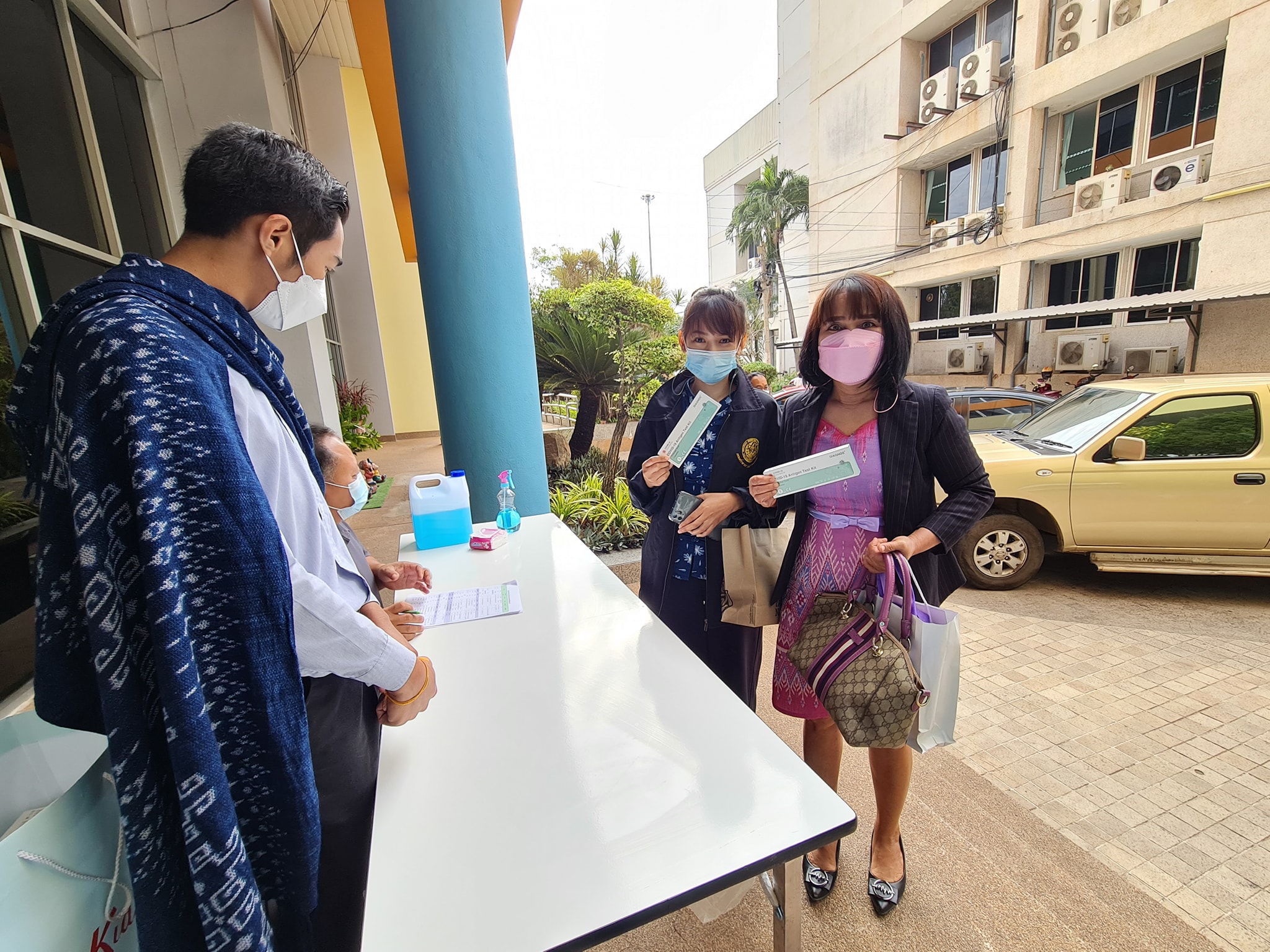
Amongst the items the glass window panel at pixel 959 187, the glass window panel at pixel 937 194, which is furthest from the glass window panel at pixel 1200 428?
→ the glass window panel at pixel 937 194

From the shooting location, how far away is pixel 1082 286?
1192cm

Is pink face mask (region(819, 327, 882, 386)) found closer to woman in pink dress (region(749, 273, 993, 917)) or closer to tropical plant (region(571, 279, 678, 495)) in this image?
woman in pink dress (region(749, 273, 993, 917))

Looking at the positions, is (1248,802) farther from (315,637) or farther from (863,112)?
(863,112)

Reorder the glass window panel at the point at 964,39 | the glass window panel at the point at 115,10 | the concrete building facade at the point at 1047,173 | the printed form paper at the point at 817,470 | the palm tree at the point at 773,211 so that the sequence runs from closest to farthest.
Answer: the printed form paper at the point at 817,470, the glass window panel at the point at 115,10, the concrete building facade at the point at 1047,173, the glass window panel at the point at 964,39, the palm tree at the point at 773,211

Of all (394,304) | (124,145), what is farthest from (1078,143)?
(124,145)

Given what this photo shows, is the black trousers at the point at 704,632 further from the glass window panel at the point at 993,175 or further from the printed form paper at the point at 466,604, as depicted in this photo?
the glass window panel at the point at 993,175

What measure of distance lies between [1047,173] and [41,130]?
52.8ft

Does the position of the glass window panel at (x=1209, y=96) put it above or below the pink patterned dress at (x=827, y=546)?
above

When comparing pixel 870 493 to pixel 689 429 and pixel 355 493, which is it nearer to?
pixel 689 429

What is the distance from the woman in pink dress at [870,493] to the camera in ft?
5.01

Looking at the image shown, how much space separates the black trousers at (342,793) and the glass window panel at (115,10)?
412 cm

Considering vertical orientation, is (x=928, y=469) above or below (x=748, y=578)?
above

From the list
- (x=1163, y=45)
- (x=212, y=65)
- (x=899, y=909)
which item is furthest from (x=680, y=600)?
(x=1163, y=45)

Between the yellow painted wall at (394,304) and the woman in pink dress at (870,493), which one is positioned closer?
the woman in pink dress at (870,493)
